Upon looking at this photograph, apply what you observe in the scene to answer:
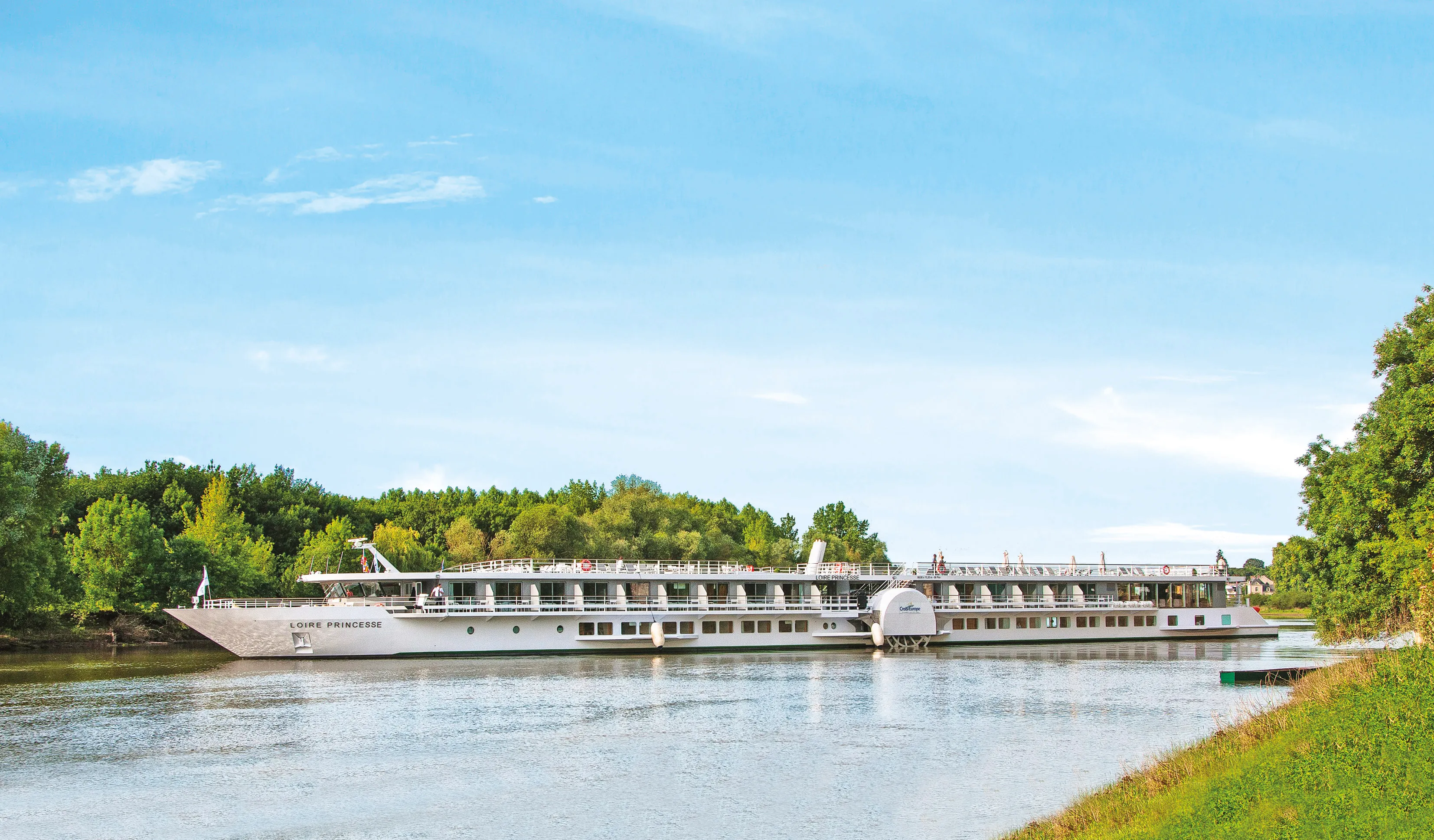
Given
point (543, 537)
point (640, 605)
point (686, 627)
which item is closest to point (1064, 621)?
point (686, 627)

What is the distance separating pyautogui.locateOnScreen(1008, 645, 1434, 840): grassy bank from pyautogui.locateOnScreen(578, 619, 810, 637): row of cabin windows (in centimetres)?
4418

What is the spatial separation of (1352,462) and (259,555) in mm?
80597

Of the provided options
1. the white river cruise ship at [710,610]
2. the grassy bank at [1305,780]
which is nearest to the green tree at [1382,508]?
the grassy bank at [1305,780]

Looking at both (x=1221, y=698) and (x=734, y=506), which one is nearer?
(x=1221, y=698)

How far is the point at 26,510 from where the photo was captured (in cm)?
5462

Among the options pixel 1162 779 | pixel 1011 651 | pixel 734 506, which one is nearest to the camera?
pixel 1162 779

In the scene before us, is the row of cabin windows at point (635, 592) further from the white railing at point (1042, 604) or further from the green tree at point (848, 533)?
the green tree at point (848, 533)

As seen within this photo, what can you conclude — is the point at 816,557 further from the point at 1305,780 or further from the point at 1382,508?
the point at 1305,780

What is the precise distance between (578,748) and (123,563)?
62150 mm

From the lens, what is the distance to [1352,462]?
134 feet

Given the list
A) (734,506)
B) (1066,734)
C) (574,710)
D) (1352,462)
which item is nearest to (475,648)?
(574,710)

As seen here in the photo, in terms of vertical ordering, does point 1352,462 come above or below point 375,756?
above

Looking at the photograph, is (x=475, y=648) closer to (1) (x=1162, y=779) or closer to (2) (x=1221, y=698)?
(2) (x=1221, y=698)

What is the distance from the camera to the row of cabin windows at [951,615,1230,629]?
78.8 m
